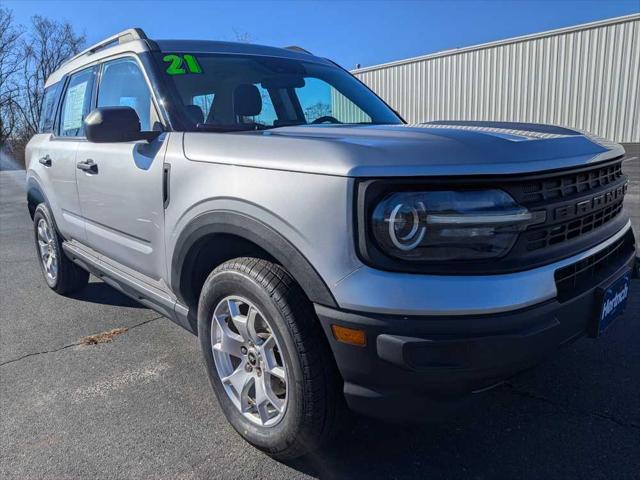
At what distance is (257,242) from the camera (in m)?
2.01

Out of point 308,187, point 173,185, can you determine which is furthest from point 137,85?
point 308,187

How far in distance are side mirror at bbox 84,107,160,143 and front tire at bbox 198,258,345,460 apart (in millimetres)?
903

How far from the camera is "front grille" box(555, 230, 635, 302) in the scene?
73.1 inches

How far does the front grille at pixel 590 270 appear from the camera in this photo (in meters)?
1.86

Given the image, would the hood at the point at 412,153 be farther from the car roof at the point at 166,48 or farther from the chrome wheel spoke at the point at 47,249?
the chrome wheel spoke at the point at 47,249

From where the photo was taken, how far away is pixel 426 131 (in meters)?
2.10

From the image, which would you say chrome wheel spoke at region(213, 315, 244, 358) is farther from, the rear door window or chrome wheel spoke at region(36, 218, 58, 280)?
chrome wheel spoke at region(36, 218, 58, 280)

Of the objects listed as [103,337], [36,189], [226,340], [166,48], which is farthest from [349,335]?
[36,189]

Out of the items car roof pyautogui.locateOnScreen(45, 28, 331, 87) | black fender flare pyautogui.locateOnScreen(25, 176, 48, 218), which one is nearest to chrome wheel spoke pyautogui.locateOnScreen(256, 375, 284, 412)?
car roof pyautogui.locateOnScreen(45, 28, 331, 87)

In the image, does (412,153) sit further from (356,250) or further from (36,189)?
(36,189)

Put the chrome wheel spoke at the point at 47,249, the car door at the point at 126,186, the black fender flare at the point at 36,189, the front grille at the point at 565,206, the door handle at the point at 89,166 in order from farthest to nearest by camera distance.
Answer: the chrome wheel spoke at the point at 47,249
the black fender flare at the point at 36,189
the door handle at the point at 89,166
the car door at the point at 126,186
the front grille at the point at 565,206

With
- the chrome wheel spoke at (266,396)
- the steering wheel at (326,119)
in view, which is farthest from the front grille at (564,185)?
the steering wheel at (326,119)

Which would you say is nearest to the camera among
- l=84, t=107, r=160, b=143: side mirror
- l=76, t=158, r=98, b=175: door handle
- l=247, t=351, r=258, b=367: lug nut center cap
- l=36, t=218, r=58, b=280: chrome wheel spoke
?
l=247, t=351, r=258, b=367: lug nut center cap

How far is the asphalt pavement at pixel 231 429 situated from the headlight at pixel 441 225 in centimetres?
57
